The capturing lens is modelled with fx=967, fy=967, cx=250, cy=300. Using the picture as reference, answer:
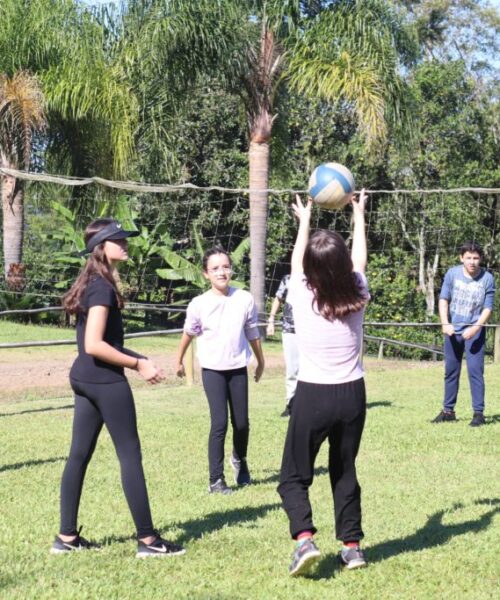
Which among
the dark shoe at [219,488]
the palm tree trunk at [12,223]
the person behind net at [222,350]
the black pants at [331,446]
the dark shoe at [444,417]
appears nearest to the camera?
the black pants at [331,446]

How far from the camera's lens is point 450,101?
102 feet

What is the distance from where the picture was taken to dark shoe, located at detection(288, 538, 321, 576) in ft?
15.6

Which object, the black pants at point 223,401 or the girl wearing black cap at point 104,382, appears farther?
the black pants at point 223,401

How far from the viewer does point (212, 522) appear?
612 centimetres

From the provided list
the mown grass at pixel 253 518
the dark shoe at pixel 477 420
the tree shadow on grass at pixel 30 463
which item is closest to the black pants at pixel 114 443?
the mown grass at pixel 253 518

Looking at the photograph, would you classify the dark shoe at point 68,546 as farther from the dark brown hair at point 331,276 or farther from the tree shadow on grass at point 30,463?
the tree shadow on grass at point 30,463

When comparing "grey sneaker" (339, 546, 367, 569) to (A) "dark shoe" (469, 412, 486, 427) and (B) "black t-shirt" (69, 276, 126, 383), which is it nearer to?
(B) "black t-shirt" (69, 276, 126, 383)

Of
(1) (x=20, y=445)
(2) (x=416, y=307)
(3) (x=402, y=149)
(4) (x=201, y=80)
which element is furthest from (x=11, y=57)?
(1) (x=20, y=445)

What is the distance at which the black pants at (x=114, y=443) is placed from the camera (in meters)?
A: 5.15

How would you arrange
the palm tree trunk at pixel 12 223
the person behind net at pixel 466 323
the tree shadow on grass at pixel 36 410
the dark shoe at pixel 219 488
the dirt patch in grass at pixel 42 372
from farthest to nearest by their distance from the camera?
the palm tree trunk at pixel 12 223
the dirt patch in grass at pixel 42 372
the tree shadow on grass at pixel 36 410
the person behind net at pixel 466 323
the dark shoe at pixel 219 488

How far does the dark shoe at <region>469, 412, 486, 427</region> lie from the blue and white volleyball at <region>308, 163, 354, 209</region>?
4775mm

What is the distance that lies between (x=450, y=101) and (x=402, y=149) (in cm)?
1137

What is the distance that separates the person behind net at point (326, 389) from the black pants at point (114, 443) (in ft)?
2.59

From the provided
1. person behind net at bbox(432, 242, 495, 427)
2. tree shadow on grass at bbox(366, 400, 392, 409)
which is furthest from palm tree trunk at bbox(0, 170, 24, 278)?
person behind net at bbox(432, 242, 495, 427)
